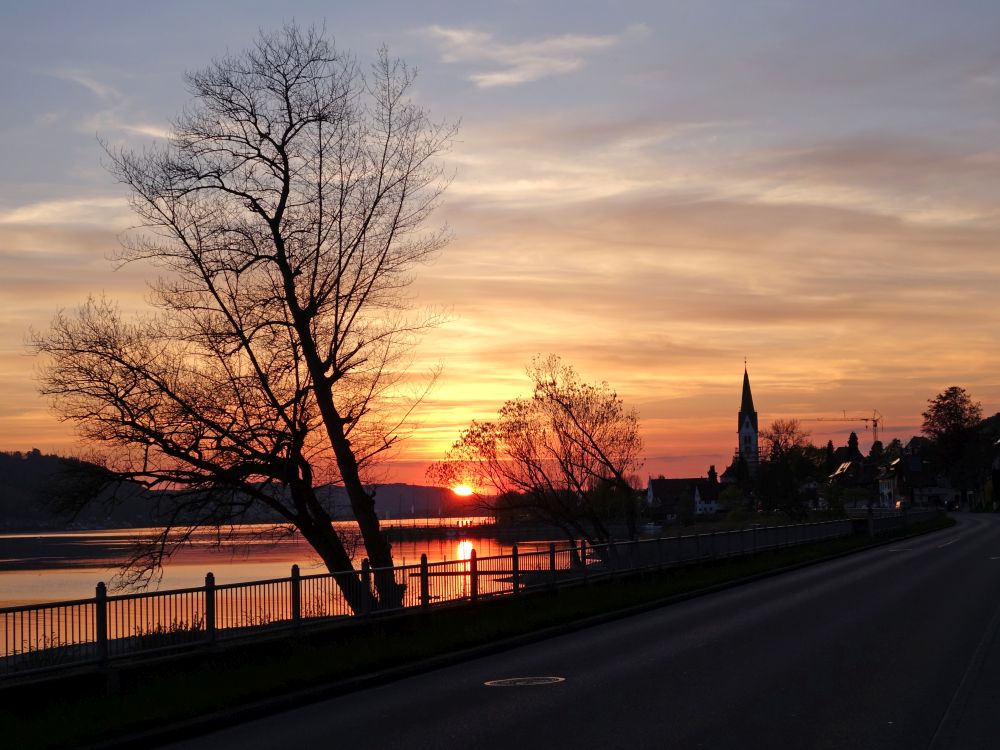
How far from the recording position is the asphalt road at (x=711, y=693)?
10.4 meters

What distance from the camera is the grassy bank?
11.8 metres

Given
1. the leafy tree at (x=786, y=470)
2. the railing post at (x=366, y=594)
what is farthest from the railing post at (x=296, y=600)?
the leafy tree at (x=786, y=470)


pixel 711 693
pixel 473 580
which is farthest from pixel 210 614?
pixel 473 580

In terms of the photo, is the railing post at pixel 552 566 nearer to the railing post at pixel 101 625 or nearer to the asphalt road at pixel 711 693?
the asphalt road at pixel 711 693

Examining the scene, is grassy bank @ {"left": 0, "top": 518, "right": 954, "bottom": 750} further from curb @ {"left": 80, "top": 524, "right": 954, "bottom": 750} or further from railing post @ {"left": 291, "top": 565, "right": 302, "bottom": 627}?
railing post @ {"left": 291, "top": 565, "right": 302, "bottom": 627}

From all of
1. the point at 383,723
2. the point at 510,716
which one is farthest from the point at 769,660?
the point at 383,723

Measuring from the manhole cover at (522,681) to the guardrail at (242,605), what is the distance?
3.82m

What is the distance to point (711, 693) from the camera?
12641 mm

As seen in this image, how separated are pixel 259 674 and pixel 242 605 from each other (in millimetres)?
2842

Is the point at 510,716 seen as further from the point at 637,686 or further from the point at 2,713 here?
the point at 2,713

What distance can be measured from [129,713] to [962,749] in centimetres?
819

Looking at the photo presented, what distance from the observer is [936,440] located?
589 feet

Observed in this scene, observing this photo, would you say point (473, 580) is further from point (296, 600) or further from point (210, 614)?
point (210, 614)

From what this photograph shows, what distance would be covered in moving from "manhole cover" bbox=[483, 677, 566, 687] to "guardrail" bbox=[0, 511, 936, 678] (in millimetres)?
3822
